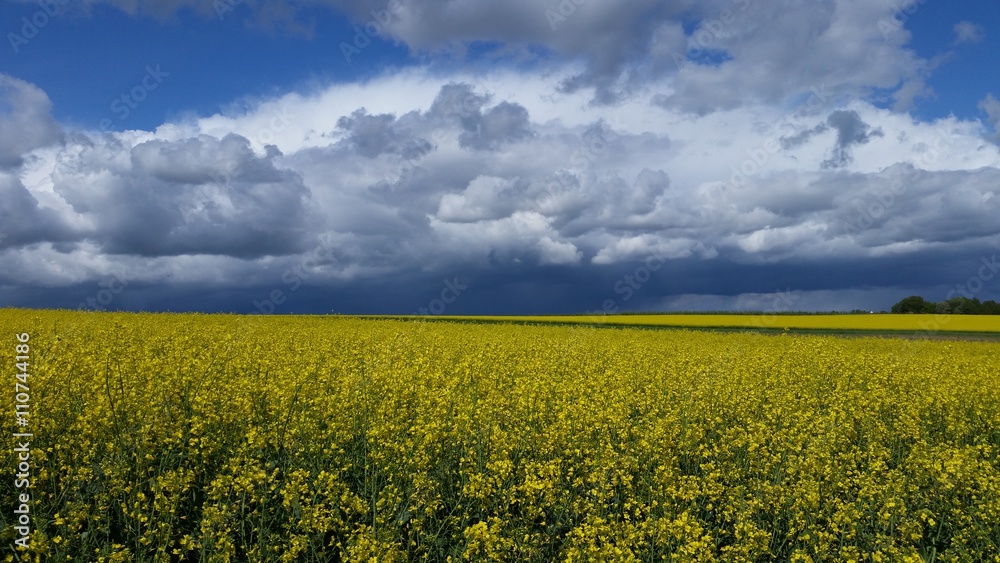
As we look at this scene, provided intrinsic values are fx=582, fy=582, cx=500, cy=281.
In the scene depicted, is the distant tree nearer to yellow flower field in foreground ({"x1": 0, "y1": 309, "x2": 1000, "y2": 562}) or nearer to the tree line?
the tree line

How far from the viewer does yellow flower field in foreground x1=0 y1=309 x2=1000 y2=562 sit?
502 cm

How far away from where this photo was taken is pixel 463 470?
6.42 metres

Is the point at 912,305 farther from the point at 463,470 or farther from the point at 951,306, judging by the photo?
the point at 463,470

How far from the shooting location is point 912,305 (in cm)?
7075

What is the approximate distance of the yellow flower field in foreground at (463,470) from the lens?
502 cm

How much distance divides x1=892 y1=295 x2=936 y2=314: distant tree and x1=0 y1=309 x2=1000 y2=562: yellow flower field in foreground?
70284 millimetres

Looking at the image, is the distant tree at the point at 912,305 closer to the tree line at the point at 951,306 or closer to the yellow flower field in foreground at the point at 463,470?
the tree line at the point at 951,306

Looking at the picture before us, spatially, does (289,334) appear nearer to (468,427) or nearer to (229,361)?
(229,361)

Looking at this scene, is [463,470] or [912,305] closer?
[463,470]

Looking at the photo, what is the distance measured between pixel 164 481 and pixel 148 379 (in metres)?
4.55

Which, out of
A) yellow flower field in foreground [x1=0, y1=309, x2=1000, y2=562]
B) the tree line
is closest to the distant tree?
the tree line

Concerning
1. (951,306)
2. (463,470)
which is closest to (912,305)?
(951,306)

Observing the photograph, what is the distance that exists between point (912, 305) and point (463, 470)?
268ft

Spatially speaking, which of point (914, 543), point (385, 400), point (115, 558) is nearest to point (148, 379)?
point (385, 400)
